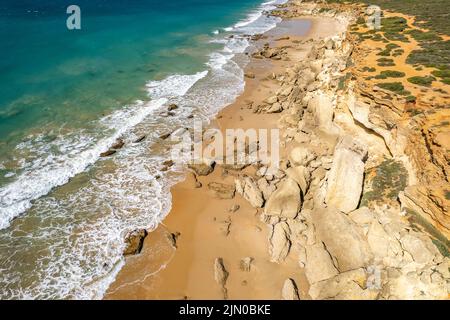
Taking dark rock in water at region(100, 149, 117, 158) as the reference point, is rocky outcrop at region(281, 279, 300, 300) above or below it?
below

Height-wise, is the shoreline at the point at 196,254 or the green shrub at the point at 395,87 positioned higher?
the green shrub at the point at 395,87

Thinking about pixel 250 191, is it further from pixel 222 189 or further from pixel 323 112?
pixel 323 112

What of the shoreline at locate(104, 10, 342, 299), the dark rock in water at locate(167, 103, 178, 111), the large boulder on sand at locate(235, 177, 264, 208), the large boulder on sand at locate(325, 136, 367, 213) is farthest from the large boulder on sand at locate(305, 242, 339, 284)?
the dark rock in water at locate(167, 103, 178, 111)

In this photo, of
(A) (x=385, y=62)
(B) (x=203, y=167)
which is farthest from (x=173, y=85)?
(A) (x=385, y=62)

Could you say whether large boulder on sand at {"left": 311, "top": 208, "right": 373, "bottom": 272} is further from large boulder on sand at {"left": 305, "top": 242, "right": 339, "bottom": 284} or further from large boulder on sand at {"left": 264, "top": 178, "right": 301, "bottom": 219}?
large boulder on sand at {"left": 264, "top": 178, "right": 301, "bottom": 219}

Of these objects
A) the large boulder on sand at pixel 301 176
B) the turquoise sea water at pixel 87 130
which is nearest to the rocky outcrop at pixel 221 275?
the turquoise sea water at pixel 87 130

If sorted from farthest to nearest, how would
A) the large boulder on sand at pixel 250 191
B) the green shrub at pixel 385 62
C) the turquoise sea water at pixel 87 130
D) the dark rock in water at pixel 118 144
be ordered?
the dark rock in water at pixel 118 144 < the green shrub at pixel 385 62 < the large boulder on sand at pixel 250 191 < the turquoise sea water at pixel 87 130

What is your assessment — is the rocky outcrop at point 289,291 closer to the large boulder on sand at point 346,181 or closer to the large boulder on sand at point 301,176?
the large boulder on sand at point 346,181
